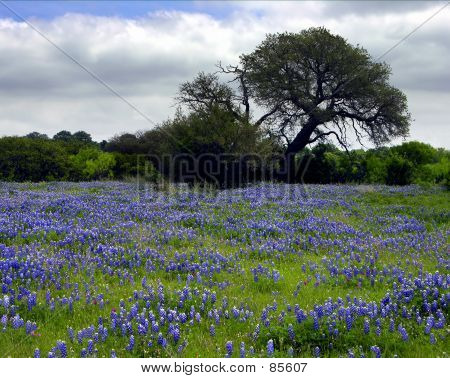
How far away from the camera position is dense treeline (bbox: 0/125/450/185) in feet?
75.3

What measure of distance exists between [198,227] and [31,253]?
4231 mm

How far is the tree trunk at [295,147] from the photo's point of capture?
115ft

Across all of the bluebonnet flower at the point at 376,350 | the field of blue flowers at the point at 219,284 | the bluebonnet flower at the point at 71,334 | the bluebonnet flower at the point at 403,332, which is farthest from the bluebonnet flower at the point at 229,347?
the bluebonnet flower at the point at 403,332

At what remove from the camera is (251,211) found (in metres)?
14.2

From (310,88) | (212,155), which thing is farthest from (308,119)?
(212,155)

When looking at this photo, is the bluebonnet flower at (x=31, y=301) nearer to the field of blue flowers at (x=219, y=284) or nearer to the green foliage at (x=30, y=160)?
the field of blue flowers at (x=219, y=284)

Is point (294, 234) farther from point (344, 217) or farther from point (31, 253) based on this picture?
point (31, 253)

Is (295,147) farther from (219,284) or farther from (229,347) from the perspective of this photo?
(229,347)

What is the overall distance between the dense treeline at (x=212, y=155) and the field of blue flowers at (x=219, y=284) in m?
9.58

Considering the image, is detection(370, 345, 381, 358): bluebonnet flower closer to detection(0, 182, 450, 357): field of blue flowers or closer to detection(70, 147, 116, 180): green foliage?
detection(0, 182, 450, 357): field of blue flowers

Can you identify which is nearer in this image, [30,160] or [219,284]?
[219,284]

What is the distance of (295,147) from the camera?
36.9 m

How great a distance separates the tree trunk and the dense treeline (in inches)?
22.6

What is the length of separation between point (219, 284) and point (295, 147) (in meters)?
30.7
